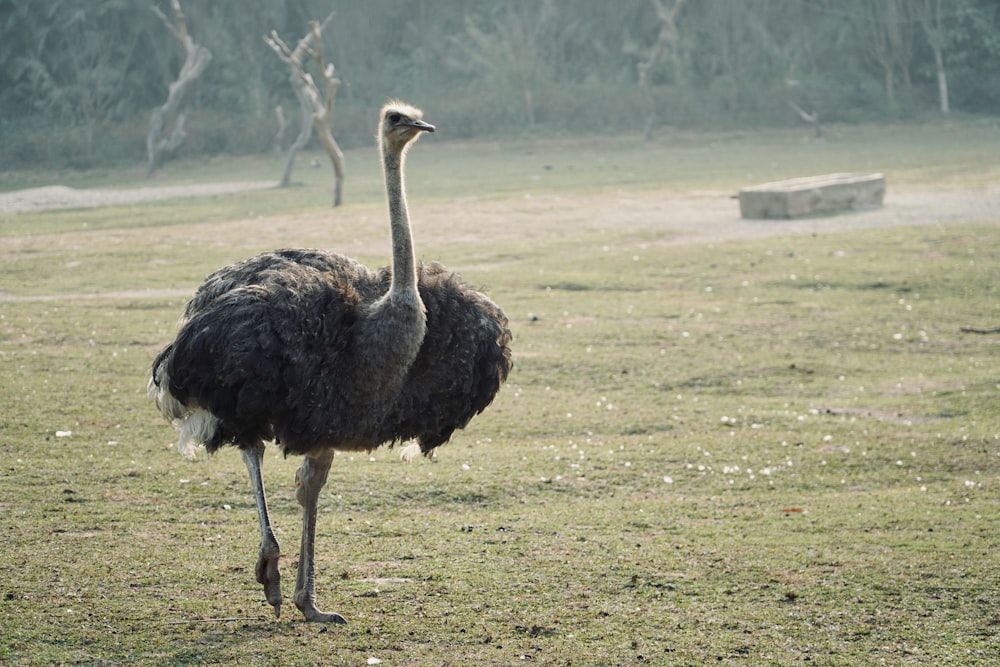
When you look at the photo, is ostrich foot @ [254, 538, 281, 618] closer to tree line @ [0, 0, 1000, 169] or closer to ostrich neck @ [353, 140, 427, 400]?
ostrich neck @ [353, 140, 427, 400]

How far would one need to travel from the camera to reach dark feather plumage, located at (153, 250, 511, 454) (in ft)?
16.4

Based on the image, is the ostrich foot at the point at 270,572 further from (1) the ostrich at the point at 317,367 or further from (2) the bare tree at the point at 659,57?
(2) the bare tree at the point at 659,57

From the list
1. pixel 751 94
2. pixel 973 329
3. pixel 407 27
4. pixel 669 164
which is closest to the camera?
pixel 973 329

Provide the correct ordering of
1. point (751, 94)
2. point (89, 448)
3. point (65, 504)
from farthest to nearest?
point (751, 94), point (89, 448), point (65, 504)

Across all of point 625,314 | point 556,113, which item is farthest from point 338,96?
point 625,314

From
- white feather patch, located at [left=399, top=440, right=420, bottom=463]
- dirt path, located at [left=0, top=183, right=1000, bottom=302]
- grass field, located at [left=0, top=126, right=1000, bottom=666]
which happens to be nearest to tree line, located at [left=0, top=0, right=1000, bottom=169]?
dirt path, located at [left=0, top=183, right=1000, bottom=302]

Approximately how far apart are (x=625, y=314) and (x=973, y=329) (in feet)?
9.96

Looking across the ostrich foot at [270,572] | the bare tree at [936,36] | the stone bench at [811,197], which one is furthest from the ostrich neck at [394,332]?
the bare tree at [936,36]

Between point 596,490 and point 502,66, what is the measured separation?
36280mm

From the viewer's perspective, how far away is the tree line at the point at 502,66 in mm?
38438

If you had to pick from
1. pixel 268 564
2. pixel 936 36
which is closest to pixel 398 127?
pixel 268 564

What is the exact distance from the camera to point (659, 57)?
41.5m

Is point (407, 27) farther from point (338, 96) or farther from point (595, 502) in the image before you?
point (595, 502)

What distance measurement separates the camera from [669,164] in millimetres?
30375
